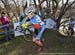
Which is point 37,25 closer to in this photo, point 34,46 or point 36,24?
point 36,24

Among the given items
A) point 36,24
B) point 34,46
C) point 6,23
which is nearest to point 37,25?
point 36,24

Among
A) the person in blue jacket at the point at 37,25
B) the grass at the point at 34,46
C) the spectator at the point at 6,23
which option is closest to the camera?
the person in blue jacket at the point at 37,25

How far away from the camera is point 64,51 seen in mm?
10680

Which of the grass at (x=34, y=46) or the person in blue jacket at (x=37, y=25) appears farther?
the grass at (x=34, y=46)

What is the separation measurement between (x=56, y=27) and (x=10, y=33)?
2978mm

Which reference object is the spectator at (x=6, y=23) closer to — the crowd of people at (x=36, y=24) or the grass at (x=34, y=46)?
the grass at (x=34, y=46)

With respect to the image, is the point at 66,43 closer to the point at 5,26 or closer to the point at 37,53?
the point at 37,53

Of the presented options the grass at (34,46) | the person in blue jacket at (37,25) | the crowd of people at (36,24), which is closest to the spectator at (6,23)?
the grass at (34,46)

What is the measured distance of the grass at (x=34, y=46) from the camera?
1080cm

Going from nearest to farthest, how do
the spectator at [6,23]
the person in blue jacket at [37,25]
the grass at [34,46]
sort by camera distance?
the person in blue jacket at [37,25]
the grass at [34,46]
the spectator at [6,23]

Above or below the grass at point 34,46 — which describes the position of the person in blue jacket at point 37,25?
above

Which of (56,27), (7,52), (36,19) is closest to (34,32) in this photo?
(36,19)

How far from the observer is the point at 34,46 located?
36.6 feet

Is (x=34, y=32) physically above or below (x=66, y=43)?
above
